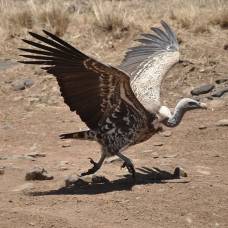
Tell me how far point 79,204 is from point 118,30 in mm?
7293

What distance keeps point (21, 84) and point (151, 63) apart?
154 inches

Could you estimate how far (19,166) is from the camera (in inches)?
327

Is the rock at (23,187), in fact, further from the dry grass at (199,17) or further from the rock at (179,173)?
the dry grass at (199,17)

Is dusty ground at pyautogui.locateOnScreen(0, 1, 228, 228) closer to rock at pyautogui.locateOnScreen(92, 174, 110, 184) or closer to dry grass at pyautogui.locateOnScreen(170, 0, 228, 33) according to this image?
rock at pyautogui.locateOnScreen(92, 174, 110, 184)

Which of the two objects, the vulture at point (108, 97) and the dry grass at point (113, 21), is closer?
the vulture at point (108, 97)

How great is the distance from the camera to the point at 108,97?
705 cm

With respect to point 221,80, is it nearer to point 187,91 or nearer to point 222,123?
point 187,91

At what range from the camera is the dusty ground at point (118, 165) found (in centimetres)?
634

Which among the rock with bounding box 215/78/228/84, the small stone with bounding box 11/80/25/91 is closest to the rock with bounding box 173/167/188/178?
the rock with bounding box 215/78/228/84

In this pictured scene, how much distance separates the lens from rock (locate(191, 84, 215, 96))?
1130 cm

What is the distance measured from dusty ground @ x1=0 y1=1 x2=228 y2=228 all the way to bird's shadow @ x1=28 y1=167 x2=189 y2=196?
0.01 m

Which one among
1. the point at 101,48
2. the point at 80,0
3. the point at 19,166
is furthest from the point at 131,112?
the point at 80,0

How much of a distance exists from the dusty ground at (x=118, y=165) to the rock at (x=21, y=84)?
0.32ft

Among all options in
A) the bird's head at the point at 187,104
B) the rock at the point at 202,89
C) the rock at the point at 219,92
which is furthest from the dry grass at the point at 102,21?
the bird's head at the point at 187,104
